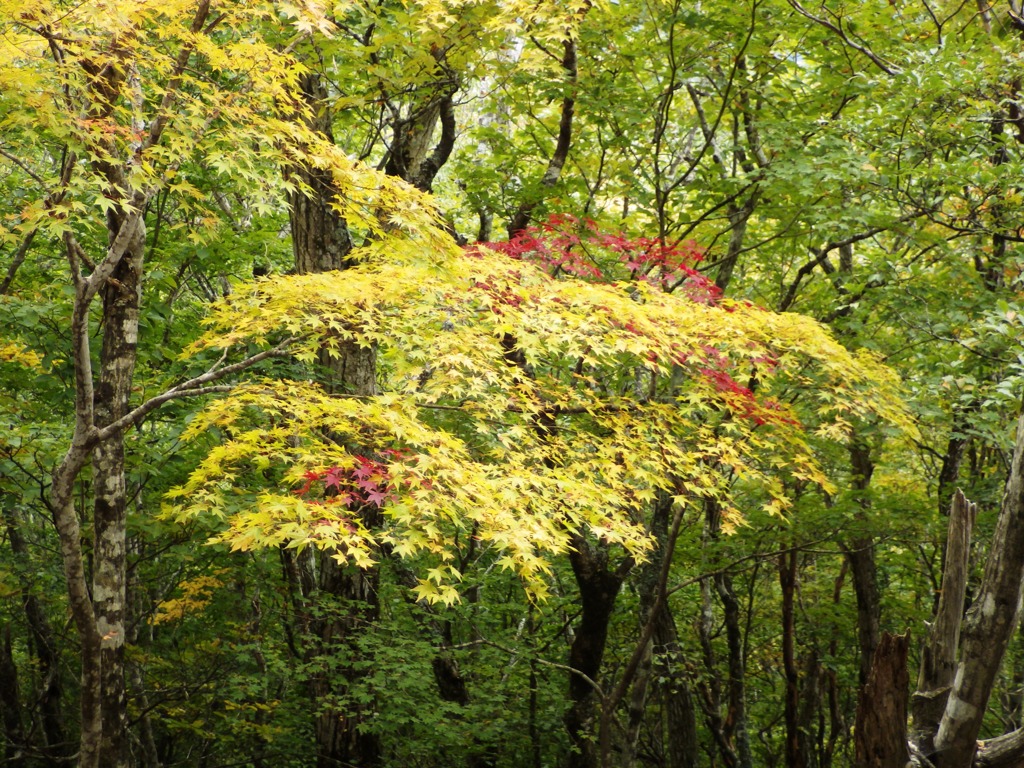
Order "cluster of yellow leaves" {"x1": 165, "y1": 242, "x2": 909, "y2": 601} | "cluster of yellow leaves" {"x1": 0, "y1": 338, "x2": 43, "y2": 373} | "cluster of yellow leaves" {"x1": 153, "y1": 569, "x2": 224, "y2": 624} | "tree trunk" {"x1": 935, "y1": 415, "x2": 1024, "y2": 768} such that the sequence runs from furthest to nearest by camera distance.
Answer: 1. "cluster of yellow leaves" {"x1": 153, "y1": 569, "x2": 224, "y2": 624}
2. "cluster of yellow leaves" {"x1": 0, "y1": 338, "x2": 43, "y2": 373}
3. "cluster of yellow leaves" {"x1": 165, "y1": 242, "x2": 909, "y2": 601}
4. "tree trunk" {"x1": 935, "y1": 415, "x2": 1024, "y2": 768}

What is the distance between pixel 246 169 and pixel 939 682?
4.26 meters

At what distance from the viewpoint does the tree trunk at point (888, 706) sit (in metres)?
3.30

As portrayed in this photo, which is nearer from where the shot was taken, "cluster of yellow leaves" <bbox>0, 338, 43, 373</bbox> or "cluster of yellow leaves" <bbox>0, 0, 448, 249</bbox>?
"cluster of yellow leaves" <bbox>0, 0, 448, 249</bbox>

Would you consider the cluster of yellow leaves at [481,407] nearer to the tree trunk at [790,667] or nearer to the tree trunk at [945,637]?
the tree trunk at [945,637]

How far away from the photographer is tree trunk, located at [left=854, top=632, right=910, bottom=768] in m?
3.30

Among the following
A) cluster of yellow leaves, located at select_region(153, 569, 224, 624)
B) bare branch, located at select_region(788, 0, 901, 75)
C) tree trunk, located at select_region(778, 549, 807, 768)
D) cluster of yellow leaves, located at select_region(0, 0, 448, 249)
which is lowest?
tree trunk, located at select_region(778, 549, 807, 768)

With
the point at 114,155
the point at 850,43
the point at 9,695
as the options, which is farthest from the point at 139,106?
the point at 9,695

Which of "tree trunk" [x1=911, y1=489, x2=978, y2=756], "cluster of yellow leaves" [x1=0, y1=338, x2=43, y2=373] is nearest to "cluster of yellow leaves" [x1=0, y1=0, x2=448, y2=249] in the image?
"cluster of yellow leaves" [x1=0, y1=338, x2=43, y2=373]

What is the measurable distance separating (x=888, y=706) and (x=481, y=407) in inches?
117

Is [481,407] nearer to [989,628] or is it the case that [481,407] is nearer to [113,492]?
[113,492]

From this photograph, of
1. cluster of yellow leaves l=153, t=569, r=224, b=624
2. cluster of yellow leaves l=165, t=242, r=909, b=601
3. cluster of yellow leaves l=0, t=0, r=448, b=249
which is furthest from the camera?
cluster of yellow leaves l=153, t=569, r=224, b=624

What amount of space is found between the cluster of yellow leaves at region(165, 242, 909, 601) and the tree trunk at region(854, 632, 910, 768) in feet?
4.80

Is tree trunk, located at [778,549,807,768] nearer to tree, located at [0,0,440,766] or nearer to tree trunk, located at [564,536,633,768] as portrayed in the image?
tree trunk, located at [564,536,633,768]

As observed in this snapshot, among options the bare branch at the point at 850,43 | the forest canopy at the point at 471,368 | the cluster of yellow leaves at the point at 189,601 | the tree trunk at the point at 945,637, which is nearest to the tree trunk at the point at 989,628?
the forest canopy at the point at 471,368
